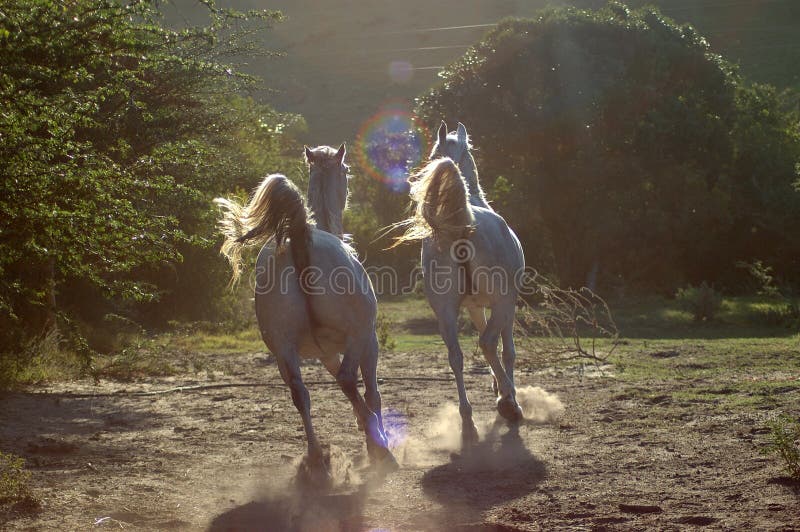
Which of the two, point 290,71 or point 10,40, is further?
point 290,71

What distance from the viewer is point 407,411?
9.40 metres

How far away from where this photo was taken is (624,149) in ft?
77.4

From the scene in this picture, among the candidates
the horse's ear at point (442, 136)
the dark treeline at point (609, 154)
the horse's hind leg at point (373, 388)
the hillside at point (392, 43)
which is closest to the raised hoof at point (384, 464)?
the horse's hind leg at point (373, 388)

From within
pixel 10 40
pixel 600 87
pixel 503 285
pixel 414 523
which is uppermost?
pixel 600 87

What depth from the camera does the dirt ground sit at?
17.4 ft

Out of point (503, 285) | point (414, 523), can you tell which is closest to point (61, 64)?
point (503, 285)

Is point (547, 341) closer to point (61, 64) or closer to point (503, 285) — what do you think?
point (503, 285)

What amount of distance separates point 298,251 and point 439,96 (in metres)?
→ 19.2

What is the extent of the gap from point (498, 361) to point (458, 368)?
0.45 metres

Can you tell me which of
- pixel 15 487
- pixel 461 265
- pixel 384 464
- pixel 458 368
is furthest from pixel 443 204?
pixel 15 487

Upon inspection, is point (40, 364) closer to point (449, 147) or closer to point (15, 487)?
point (449, 147)

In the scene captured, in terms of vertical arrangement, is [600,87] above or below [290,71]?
below

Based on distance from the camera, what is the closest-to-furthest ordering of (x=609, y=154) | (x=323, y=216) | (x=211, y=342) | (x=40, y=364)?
(x=323, y=216), (x=40, y=364), (x=211, y=342), (x=609, y=154)

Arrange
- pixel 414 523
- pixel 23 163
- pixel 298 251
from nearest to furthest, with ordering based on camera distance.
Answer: pixel 414 523, pixel 298 251, pixel 23 163
